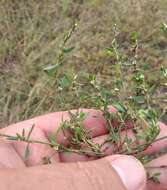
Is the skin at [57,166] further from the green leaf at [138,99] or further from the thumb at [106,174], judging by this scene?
the green leaf at [138,99]

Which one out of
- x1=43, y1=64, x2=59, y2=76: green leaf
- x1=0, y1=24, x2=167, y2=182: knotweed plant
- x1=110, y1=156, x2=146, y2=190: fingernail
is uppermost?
x1=43, y1=64, x2=59, y2=76: green leaf

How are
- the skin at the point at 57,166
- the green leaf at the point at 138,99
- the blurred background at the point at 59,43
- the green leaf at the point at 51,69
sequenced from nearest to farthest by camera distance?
the skin at the point at 57,166 → the green leaf at the point at 51,69 → the green leaf at the point at 138,99 → the blurred background at the point at 59,43

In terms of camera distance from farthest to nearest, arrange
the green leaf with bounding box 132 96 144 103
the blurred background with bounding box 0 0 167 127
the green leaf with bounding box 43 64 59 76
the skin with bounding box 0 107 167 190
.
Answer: the blurred background with bounding box 0 0 167 127
the green leaf with bounding box 132 96 144 103
the green leaf with bounding box 43 64 59 76
the skin with bounding box 0 107 167 190

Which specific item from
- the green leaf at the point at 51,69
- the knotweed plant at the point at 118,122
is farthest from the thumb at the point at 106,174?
the green leaf at the point at 51,69

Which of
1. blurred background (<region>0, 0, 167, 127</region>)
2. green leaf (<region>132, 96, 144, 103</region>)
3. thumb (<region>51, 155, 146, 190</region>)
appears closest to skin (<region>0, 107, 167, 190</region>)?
thumb (<region>51, 155, 146, 190</region>)

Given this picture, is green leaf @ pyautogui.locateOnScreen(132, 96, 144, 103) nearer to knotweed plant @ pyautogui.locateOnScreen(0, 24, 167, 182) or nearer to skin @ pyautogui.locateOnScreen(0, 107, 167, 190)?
knotweed plant @ pyautogui.locateOnScreen(0, 24, 167, 182)

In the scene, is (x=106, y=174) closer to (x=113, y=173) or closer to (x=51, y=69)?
(x=113, y=173)
